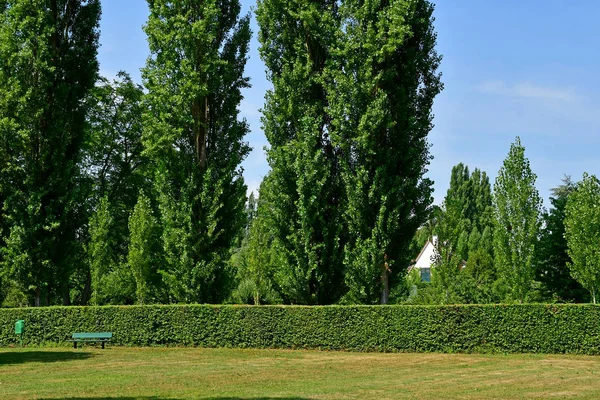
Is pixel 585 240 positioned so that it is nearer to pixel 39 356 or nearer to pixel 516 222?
pixel 516 222

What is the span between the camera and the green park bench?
23.6 metres

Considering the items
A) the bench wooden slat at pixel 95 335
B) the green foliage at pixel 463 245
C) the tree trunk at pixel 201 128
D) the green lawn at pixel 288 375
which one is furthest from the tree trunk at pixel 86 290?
the green foliage at pixel 463 245

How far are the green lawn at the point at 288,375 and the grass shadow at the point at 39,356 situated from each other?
32 millimetres

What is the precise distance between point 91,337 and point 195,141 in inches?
342

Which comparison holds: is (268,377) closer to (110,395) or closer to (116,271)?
(110,395)

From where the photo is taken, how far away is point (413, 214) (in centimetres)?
2436

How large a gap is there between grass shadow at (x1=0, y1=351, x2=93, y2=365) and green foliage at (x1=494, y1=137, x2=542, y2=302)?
61.6 ft

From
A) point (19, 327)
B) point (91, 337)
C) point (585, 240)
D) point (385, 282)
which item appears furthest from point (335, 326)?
point (585, 240)

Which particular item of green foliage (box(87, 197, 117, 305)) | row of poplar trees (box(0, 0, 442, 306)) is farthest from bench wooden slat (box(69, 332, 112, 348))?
green foliage (box(87, 197, 117, 305))

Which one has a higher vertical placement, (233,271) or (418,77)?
(418,77)

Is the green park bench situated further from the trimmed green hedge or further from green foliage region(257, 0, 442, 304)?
green foliage region(257, 0, 442, 304)

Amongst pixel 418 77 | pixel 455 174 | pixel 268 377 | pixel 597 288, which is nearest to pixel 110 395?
pixel 268 377

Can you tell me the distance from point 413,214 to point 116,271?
2031 cm

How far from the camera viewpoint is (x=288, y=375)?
624 inches
